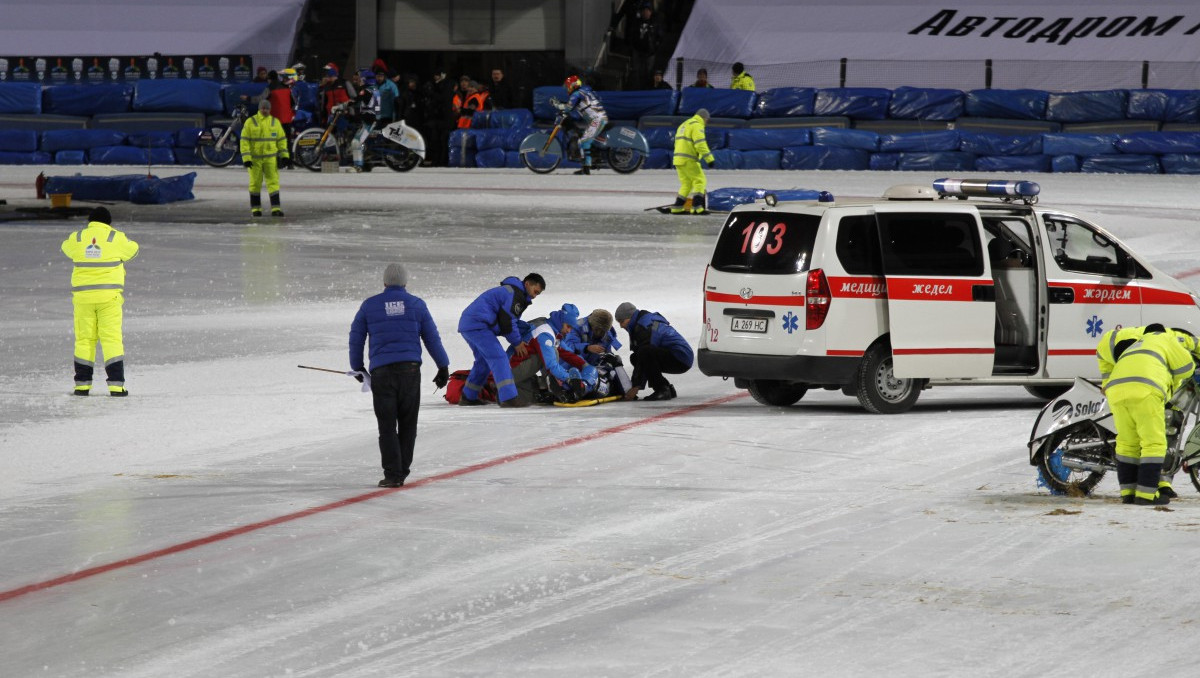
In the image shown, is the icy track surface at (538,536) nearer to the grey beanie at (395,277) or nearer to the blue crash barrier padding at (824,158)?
the grey beanie at (395,277)

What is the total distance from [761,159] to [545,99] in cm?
502

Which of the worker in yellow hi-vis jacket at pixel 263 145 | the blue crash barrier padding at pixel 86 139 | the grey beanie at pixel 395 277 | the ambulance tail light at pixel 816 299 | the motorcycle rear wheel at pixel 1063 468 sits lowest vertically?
the motorcycle rear wheel at pixel 1063 468

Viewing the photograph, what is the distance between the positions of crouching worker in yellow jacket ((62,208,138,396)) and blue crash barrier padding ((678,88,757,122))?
23.4m

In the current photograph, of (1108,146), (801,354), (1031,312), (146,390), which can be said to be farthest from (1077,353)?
(1108,146)

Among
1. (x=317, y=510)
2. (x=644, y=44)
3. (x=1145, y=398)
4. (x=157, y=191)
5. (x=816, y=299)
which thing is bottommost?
(x=317, y=510)

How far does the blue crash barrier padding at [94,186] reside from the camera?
3069 cm

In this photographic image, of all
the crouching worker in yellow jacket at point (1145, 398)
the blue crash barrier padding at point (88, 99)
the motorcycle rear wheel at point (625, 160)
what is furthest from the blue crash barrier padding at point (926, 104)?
the crouching worker in yellow jacket at point (1145, 398)

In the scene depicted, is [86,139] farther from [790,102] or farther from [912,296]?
[912,296]

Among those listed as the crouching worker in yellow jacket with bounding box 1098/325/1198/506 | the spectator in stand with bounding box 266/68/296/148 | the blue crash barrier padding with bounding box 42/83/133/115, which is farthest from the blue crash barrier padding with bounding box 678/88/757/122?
the crouching worker in yellow jacket with bounding box 1098/325/1198/506

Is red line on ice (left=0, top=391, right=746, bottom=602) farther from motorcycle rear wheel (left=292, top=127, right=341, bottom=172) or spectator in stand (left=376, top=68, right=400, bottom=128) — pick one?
motorcycle rear wheel (left=292, top=127, right=341, bottom=172)

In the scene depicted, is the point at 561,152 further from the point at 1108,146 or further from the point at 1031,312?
the point at 1031,312

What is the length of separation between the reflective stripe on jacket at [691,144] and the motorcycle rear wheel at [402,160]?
10191mm

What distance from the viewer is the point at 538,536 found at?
9.25 m

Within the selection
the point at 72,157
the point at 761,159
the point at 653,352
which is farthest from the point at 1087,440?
the point at 72,157
